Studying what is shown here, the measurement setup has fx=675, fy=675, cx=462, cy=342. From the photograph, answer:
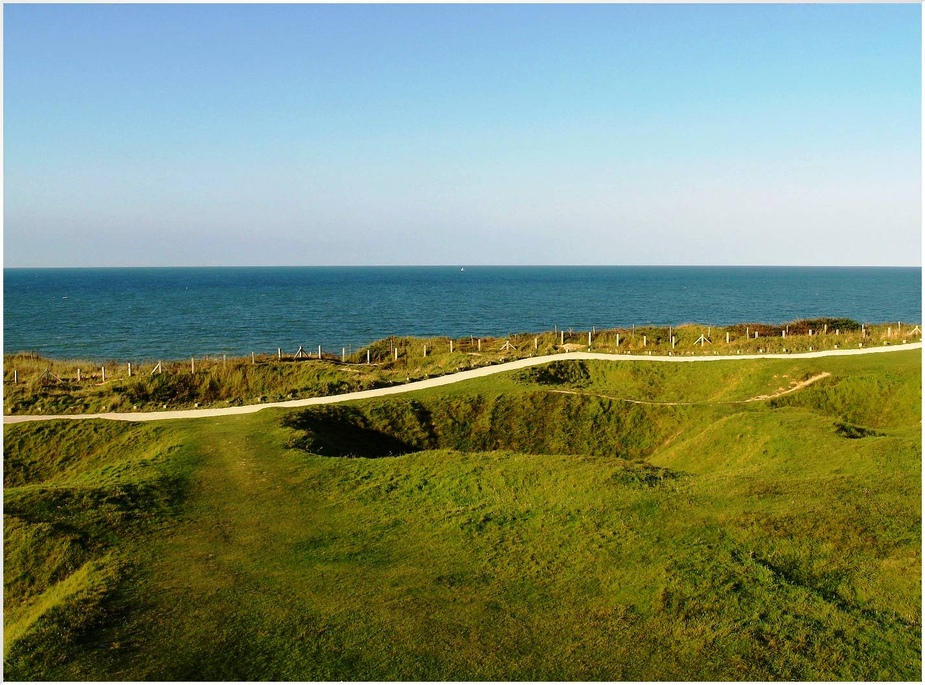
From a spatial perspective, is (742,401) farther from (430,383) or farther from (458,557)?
(458,557)

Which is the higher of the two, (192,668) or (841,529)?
(841,529)

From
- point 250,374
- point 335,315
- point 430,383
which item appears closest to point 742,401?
point 430,383

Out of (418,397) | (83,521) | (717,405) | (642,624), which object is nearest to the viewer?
(642,624)

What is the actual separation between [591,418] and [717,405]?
6064mm

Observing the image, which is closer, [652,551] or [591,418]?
[652,551]

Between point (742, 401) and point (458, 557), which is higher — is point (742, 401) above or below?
above

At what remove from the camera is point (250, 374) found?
46.3 meters

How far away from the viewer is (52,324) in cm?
10338

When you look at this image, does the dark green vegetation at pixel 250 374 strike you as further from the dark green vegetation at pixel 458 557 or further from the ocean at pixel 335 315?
the ocean at pixel 335 315

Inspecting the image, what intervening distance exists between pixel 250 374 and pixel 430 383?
14693 mm

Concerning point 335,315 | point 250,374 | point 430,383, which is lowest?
point 335,315

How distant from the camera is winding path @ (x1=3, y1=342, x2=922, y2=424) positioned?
33.2 metres

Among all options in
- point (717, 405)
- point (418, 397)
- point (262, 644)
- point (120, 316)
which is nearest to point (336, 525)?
point (262, 644)

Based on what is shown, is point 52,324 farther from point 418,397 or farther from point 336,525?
point 336,525
